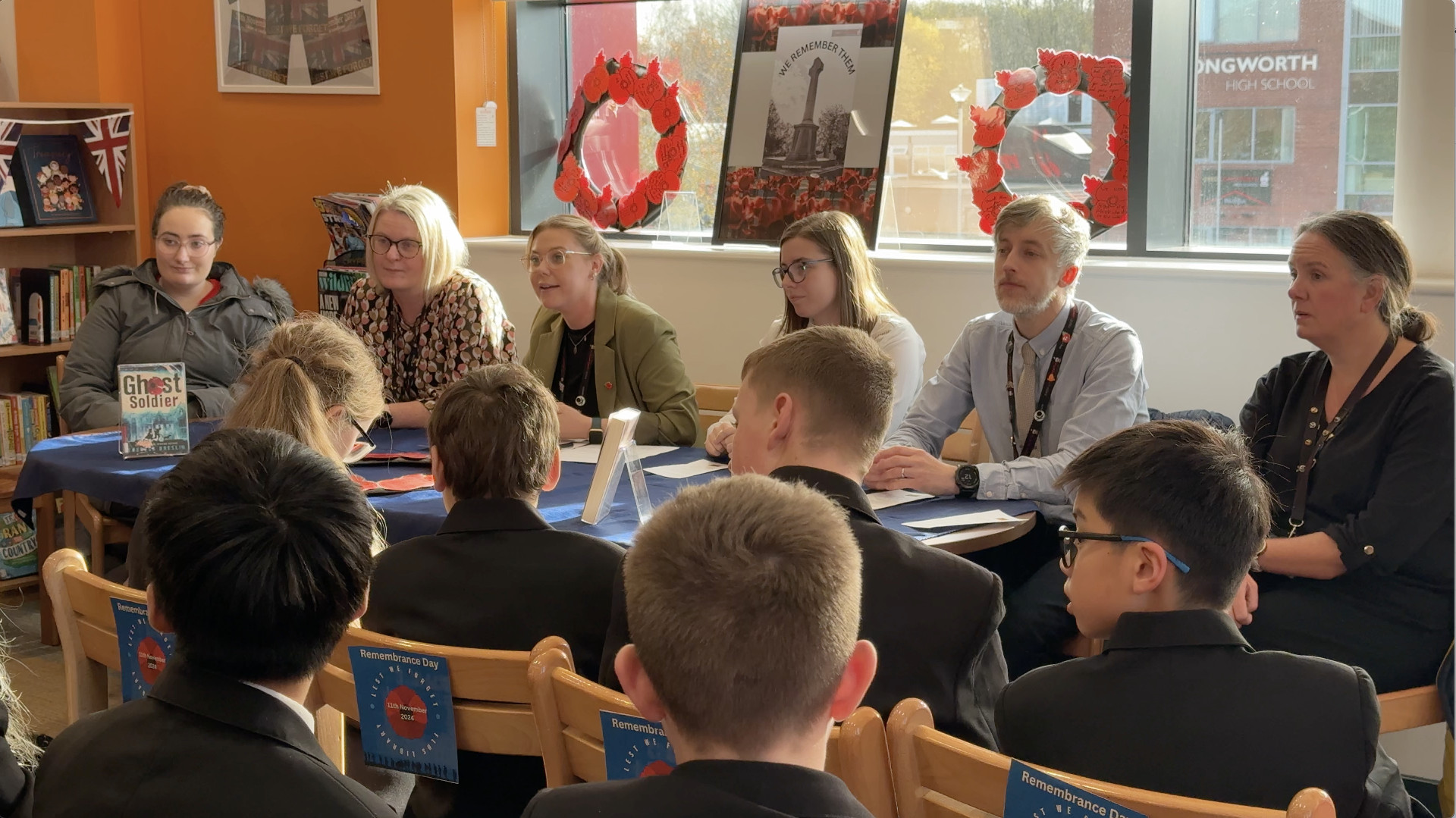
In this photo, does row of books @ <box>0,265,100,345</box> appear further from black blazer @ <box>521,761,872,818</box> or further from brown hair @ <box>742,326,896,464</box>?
black blazer @ <box>521,761,872,818</box>

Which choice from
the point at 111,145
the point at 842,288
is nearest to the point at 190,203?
the point at 111,145

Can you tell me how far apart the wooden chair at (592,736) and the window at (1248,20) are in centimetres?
359

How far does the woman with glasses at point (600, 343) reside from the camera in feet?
12.9

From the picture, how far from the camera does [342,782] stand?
1.35m

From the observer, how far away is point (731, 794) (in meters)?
1.06

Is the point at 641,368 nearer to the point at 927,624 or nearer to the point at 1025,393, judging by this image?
the point at 1025,393

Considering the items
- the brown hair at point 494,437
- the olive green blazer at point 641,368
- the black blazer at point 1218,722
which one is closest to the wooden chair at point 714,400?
the olive green blazer at point 641,368

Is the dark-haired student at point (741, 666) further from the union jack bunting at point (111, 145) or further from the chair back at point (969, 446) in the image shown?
the union jack bunting at point (111, 145)

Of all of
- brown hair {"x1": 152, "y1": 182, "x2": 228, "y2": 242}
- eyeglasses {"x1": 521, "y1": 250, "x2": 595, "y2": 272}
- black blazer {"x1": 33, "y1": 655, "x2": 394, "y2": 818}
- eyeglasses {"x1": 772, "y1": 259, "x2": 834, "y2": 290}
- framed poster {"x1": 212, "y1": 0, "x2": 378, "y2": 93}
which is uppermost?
Result: framed poster {"x1": 212, "y1": 0, "x2": 378, "y2": 93}

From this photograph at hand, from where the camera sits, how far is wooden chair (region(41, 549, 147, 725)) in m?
2.03

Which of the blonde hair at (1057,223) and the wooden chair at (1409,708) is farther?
the blonde hair at (1057,223)

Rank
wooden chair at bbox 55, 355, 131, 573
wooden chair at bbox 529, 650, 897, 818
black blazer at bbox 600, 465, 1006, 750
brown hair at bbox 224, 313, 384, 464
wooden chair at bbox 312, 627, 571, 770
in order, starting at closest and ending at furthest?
wooden chair at bbox 529, 650, 897, 818, wooden chair at bbox 312, 627, 571, 770, black blazer at bbox 600, 465, 1006, 750, brown hair at bbox 224, 313, 384, 464, wooden chair at bbox 55, 355, 131, 573

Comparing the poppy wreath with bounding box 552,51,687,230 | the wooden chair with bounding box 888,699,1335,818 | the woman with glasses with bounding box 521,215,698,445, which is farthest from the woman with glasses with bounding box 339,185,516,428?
the wooden chair with bounding box 888,699,1335,818

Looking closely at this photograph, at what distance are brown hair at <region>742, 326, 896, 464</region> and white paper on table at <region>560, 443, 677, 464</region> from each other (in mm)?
1241
